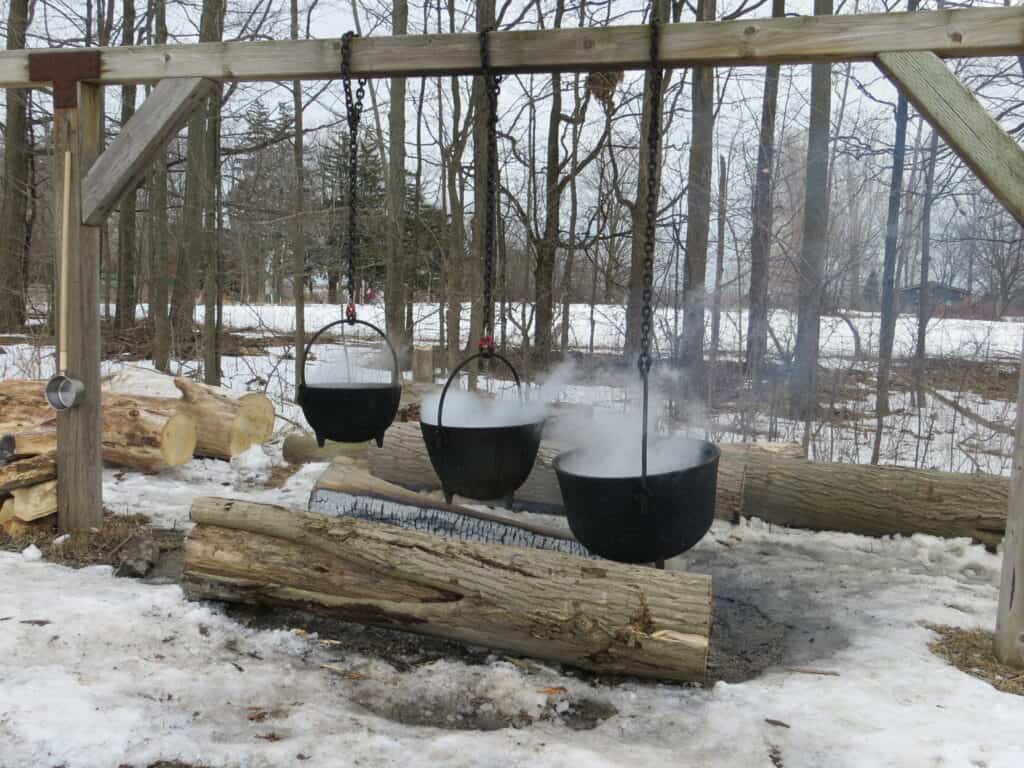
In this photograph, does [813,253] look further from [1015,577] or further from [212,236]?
[212,236]

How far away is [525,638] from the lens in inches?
125

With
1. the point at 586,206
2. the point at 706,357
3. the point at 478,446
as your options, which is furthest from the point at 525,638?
the point at 586,206

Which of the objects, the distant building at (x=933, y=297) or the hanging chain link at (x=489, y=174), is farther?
the distant building at (x=933, y=297)

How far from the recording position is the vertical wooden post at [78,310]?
4.36 metres

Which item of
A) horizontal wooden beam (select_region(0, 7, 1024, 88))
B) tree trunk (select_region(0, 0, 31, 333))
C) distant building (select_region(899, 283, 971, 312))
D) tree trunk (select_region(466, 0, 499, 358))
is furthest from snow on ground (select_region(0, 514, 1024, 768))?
tree trunk (select_region(0, 0, 31, 333))

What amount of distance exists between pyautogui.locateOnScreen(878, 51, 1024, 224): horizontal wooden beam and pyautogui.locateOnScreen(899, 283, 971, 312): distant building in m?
6.17

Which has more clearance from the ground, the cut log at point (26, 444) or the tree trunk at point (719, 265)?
the tree trunk at point (719, 265)

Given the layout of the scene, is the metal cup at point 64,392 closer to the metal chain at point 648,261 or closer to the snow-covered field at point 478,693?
the snow-covered field at point 478,693

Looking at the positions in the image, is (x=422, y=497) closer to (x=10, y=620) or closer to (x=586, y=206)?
(x=10, y=620)

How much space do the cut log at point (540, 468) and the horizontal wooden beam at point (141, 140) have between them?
8.49ft

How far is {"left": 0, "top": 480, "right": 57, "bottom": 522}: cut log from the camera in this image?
4578 millimetres

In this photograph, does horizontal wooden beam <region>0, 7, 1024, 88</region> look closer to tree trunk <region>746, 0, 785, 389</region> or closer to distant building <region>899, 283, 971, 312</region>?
tree trunk <region>746, 0, 785, 389</region>

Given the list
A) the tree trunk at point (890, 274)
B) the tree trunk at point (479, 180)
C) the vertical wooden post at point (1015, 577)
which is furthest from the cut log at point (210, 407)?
the tree trunk at point (890, 274)

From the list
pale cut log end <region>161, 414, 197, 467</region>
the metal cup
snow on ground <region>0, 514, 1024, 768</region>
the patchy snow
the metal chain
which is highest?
the metal chain
